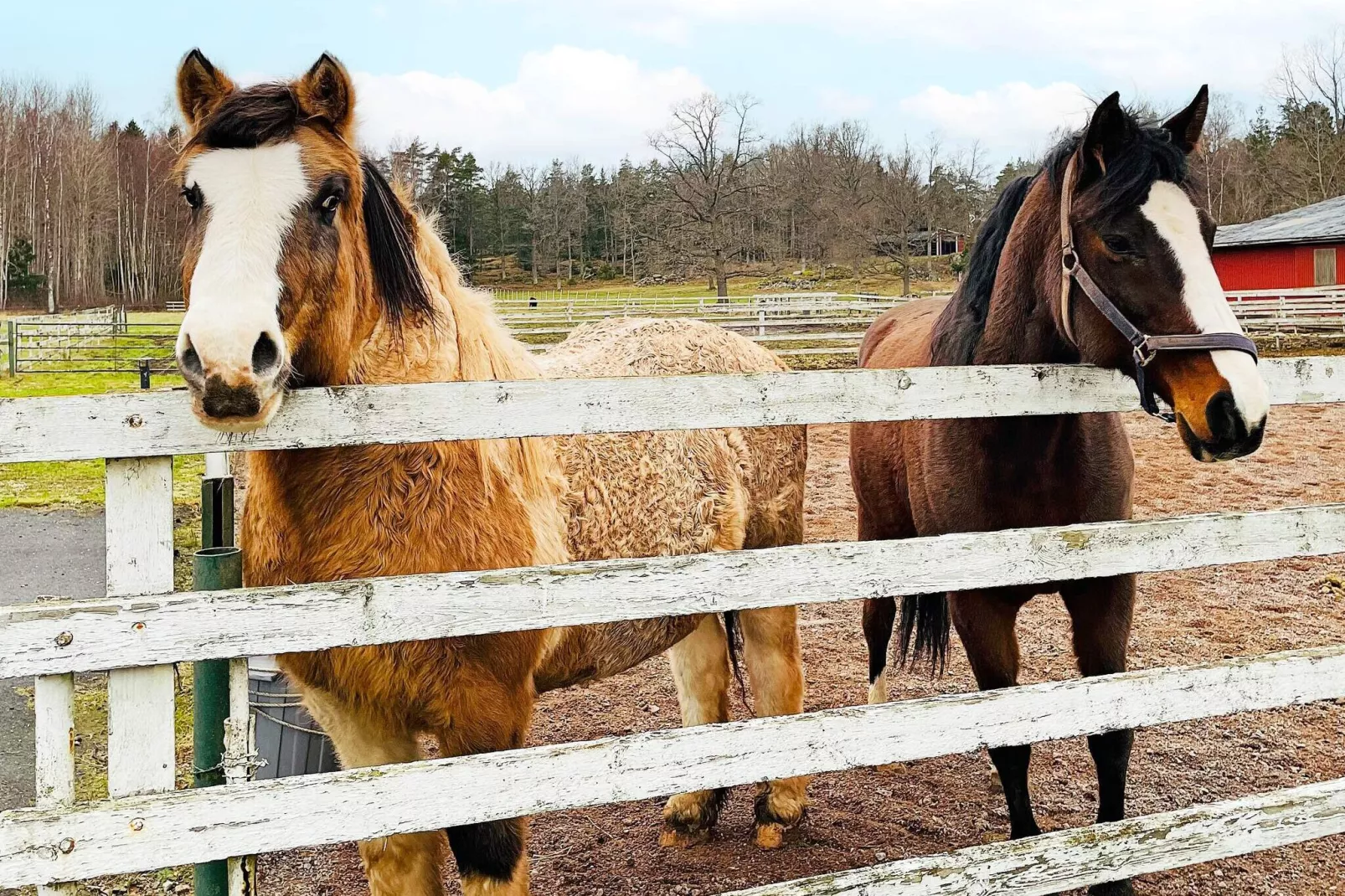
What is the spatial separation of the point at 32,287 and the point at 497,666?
53.4 m

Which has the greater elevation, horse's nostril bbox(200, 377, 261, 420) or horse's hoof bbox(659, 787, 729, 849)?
horse's nostril bbox(200, 377, 261, 420)

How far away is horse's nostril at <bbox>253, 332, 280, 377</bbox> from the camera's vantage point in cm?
181

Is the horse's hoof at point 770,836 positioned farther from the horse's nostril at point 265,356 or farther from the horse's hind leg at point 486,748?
the horse's nostril at point 265,356

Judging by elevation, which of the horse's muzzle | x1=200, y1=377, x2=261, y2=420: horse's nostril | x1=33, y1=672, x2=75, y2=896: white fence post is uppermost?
x1=200, y1=377, x2=261, y2=420: horse's nostril

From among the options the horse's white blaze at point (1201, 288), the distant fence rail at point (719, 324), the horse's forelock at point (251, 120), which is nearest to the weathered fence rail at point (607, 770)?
the horse's white blaze at point (1201, 288)

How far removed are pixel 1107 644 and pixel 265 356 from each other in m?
2.83

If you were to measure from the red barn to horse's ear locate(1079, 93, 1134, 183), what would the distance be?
104ft

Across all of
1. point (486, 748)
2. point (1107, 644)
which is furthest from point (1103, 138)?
point (486, 748)

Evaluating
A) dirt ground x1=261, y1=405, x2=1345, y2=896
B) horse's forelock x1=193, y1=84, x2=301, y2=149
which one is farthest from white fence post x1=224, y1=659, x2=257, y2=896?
dirt ground x1=261, y1=405, x2=1345, y2=896

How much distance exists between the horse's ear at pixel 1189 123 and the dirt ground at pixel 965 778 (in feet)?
8.71

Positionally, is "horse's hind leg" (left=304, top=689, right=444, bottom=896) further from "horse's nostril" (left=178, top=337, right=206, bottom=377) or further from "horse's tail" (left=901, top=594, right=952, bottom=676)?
"horse's tail" (left=901, top=594, right=952, bottom=676)

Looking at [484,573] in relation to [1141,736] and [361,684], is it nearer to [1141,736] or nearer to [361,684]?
[361,684]

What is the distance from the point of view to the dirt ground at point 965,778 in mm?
3693

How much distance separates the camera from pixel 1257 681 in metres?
2.46
